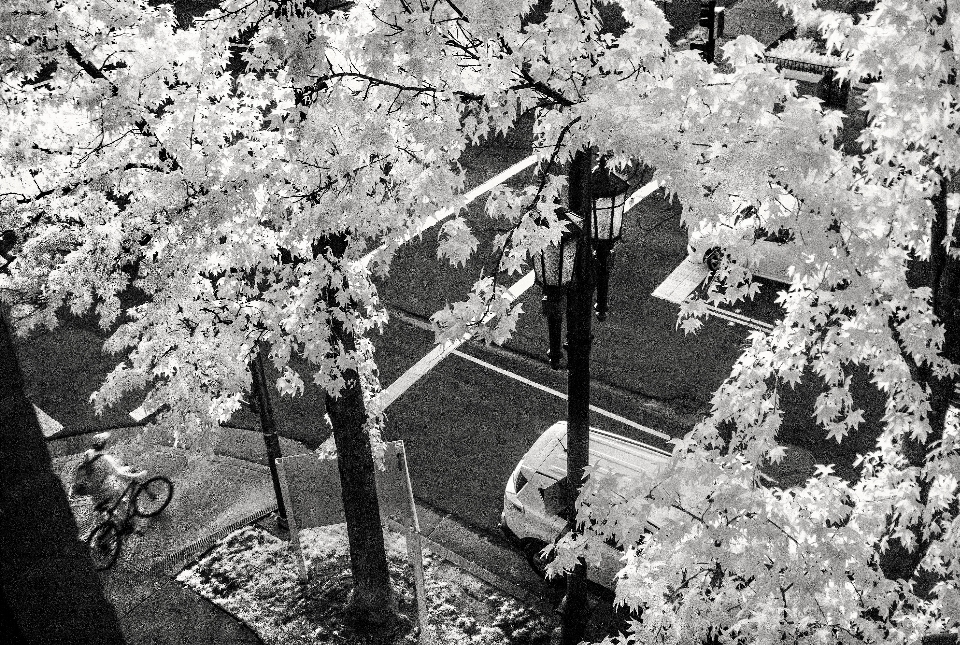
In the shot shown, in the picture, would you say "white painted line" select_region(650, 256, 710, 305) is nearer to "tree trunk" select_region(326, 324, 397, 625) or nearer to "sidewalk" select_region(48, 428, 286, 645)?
"sidewalk" select_region(48, 428, 286, 645)

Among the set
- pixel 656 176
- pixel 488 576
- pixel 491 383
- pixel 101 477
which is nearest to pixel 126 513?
pixel 101 477

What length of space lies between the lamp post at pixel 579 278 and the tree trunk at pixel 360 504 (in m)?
2.14

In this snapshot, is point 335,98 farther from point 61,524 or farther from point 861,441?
point 861,441

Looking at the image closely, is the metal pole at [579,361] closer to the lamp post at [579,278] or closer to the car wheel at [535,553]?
the lamp post at [579,278]

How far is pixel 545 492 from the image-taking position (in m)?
10.8

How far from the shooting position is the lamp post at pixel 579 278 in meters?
6.69

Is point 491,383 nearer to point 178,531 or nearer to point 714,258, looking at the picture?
point 178,531

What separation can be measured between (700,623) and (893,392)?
7.38 ft

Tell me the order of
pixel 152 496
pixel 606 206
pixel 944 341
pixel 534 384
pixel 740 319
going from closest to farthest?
pixel 944 341 → pixel 606 206 → pixel 152 496 → pixel 534 384 → pixel 740 319

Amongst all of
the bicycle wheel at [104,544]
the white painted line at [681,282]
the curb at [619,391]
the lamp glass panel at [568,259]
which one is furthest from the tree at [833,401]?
the white painted line at [681,282]

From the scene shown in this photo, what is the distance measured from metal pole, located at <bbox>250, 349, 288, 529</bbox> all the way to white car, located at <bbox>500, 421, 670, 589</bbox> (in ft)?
9.33

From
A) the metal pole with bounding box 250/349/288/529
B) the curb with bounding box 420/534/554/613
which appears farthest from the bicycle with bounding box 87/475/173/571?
the curb with bounding box 420/534/554/613

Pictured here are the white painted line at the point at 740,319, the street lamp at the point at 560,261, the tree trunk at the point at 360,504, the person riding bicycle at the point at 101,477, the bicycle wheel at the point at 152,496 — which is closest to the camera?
the street lamp at the point at 560,261

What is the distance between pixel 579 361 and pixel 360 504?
139 inches
